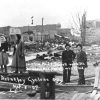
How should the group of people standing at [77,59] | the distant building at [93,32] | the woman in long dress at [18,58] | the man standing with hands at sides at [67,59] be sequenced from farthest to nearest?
the distant building at [93,32] < the woman in long dress at [18,58] < the man standing with hands at sides at [67,59] < the group of people standing at [77,59]

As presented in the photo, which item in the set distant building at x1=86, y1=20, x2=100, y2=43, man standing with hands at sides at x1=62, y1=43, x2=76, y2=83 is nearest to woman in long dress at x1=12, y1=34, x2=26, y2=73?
man standing with hands at sides at x1=62, y1=43, x2=76, y2=83

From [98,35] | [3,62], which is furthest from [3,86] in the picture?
[98,35]

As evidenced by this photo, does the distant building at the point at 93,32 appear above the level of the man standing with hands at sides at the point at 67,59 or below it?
above

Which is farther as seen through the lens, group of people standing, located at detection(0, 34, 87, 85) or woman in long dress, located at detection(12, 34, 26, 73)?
woman in long dress, located at detection(12, 34, 26, 73)

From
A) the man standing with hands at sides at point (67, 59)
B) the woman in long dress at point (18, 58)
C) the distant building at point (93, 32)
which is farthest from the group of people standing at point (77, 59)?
the distant building at point (93, 32)

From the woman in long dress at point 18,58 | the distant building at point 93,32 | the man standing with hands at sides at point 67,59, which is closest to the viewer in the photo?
the man standing with hands at sides at point 67,59

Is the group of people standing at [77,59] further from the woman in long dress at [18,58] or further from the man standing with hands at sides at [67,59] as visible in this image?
the woman in long dress at [18,58]

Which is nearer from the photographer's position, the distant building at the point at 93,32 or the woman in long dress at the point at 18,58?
the woman in long dress at the point at 18,58

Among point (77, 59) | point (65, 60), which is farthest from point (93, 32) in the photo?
point (77, 59)

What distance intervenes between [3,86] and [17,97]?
120 centimetres

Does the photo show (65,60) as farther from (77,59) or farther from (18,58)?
(18,58)

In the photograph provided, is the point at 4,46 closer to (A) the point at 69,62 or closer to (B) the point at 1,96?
(A) the point at 69,62

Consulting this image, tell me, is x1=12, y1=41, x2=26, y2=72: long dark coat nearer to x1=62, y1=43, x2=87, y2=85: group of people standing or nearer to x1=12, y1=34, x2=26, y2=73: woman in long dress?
x1=12, y1=34, x2=26, y2=73: woman in long dress

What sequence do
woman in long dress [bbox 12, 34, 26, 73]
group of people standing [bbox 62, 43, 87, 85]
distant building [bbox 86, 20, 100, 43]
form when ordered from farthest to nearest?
distant building [bbox 86, 20, 100, 43] < woman in long dress [bbox 12, 34, 26, 73] < group of people standing [bbox 62, 43, 87, 85]
